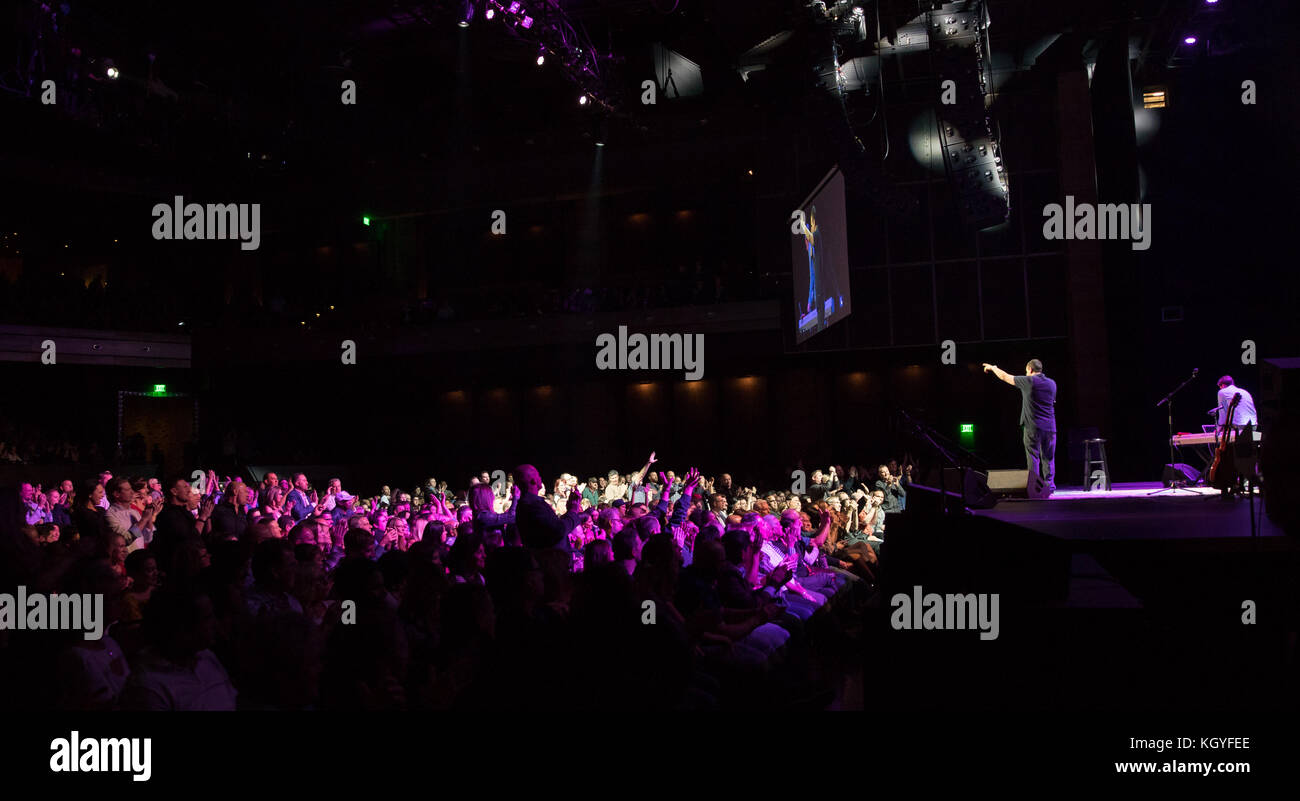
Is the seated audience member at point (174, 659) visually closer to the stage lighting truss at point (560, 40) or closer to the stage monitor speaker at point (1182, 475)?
the stage lighting truss at point (560, 40)

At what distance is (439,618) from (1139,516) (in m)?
4.23

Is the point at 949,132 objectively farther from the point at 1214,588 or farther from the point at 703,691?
the point at 703,691

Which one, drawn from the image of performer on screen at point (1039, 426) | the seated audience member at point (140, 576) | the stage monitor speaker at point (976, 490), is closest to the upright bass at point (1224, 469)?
the stage monitor speaker at point (976, 490)

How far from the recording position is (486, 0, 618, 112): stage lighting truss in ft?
35.0

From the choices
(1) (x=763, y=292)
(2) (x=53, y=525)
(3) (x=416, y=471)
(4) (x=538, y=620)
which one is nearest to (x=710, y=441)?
(1) (x=763, y=292)

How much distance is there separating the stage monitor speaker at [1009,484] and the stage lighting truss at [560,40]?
23.9 ft

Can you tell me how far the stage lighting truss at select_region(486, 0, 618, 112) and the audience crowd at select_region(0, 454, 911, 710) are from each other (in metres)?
6.42

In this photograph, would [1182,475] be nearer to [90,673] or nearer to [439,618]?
[439,618]

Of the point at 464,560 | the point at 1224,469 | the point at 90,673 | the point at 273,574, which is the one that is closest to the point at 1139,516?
the point at 1224,469

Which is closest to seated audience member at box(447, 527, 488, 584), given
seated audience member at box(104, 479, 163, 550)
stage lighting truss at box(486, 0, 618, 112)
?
seated audience member at box(104, 479, 163, 550)

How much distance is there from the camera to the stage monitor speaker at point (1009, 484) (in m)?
9.94

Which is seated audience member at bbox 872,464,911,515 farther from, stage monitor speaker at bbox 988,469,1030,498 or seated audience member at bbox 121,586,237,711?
seated audience member at bbox 121,586,237,711

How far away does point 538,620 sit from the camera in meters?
3.17

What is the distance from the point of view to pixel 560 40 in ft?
37.9
